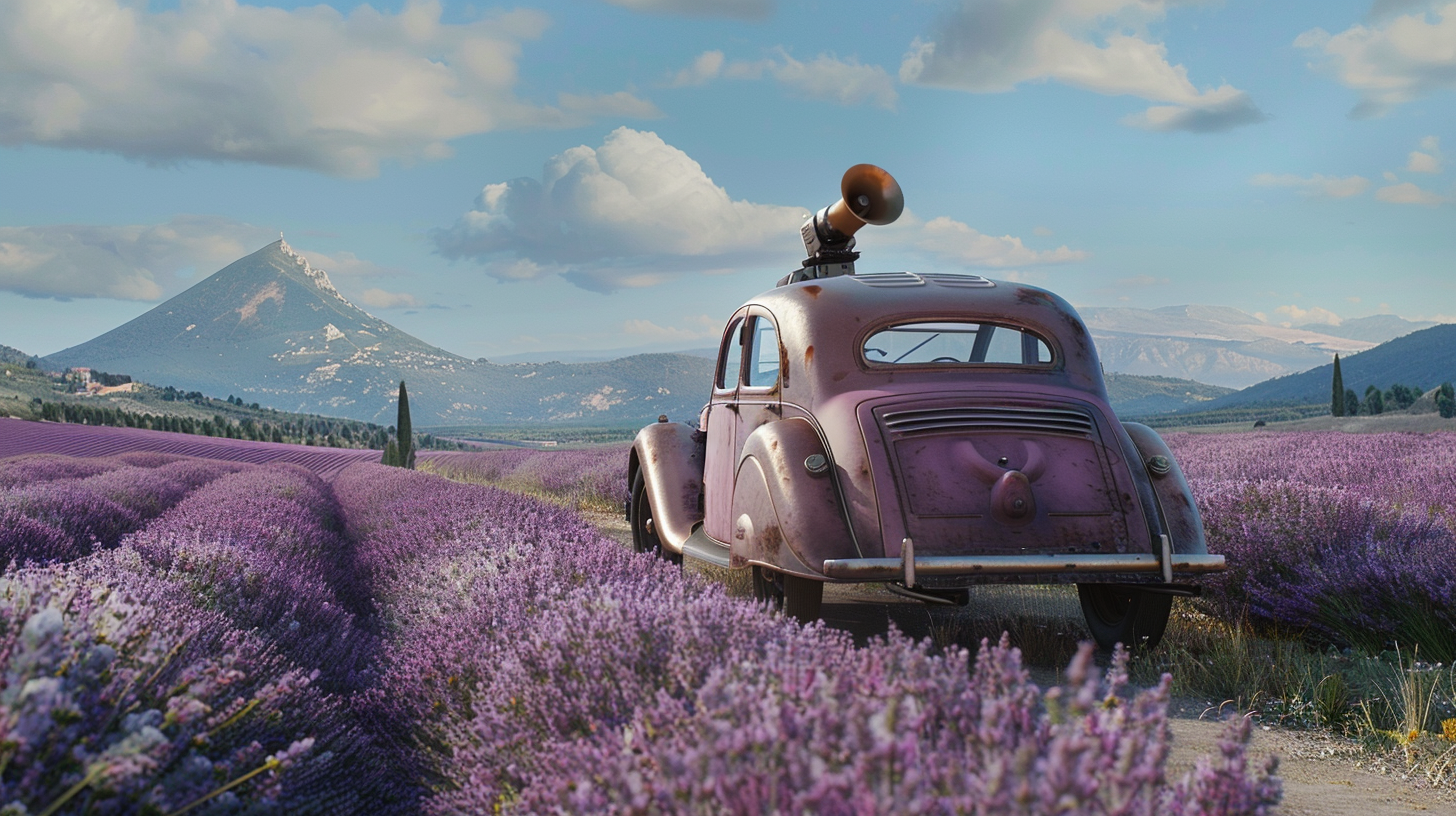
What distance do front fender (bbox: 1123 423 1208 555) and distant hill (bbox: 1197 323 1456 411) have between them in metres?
175

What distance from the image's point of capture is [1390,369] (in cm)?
17600

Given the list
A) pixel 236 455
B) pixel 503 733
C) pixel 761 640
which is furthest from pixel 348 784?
pixel 236 455

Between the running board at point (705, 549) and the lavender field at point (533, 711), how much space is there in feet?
1.74

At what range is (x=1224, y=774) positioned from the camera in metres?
1.77

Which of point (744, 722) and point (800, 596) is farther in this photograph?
point (800, 596)

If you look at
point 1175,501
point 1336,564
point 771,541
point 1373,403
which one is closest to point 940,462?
point 771,541

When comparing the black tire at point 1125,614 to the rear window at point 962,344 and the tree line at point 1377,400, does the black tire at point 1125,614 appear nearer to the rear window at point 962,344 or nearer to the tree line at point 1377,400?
the rear window at point 962,344

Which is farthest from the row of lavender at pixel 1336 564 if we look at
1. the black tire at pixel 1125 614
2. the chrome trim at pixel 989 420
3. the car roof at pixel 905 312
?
the chrome trim at pixel 989 420

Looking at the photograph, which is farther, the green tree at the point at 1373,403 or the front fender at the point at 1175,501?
the green tree at the point at 1373,403

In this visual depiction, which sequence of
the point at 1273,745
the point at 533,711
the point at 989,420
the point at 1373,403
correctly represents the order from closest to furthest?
the point at 533,711, the point at 1273,745, the point at 989,420, the point at 1373,403

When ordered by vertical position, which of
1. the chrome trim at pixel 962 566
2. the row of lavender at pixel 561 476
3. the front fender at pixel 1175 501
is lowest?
the row of lavender at pixel 561 476

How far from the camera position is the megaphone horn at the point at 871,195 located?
5.62 metres

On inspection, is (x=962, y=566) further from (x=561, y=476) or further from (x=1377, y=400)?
(x=1377, y=400)

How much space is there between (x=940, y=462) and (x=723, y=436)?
1718mm
